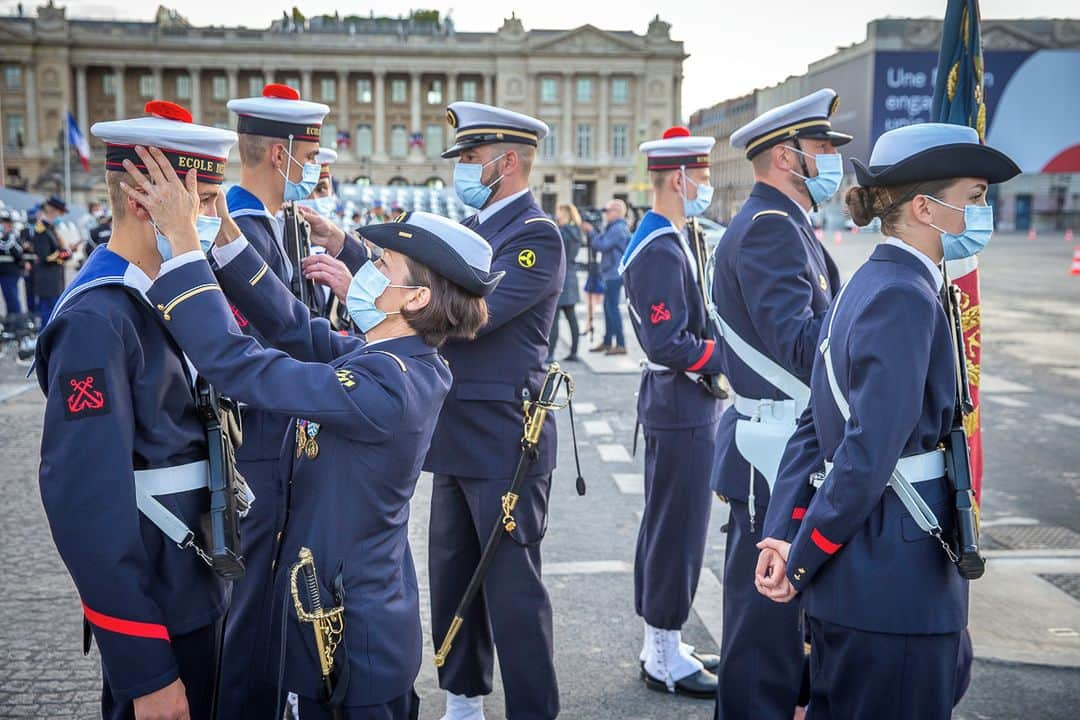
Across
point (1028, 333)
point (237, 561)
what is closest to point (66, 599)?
point (237, 561)

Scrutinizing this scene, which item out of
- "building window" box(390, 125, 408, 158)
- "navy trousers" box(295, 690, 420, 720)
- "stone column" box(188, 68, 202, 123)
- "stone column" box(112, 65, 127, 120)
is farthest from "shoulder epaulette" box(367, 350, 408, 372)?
"stone column" box(112, 65, 127, 120)

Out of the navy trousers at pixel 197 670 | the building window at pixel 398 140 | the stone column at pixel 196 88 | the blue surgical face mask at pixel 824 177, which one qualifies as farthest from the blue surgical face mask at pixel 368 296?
the stone column at pixel 196 88

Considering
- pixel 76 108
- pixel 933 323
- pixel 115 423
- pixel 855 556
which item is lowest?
pixel 855 556

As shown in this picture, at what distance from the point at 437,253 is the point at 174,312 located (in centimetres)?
68

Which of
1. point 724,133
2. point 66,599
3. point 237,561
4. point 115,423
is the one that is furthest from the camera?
point 724,133

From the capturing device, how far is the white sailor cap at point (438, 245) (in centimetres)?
273

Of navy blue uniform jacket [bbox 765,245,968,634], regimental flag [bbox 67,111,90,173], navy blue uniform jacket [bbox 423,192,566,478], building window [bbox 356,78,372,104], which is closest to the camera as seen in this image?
navy blue uniform jacket [bbox 765,245,968,634]

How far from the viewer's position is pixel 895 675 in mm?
2678

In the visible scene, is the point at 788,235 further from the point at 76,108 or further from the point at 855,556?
the point at 76,108

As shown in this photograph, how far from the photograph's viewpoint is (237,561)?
2.61 m

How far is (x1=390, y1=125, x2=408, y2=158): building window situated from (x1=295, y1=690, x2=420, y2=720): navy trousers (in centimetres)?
10339

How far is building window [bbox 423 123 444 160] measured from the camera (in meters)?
103

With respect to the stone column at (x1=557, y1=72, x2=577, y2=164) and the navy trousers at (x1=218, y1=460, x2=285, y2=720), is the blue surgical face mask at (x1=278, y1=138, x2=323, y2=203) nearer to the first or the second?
the navy trousers at (x1=218, y1=460, x2=285, y2=720)

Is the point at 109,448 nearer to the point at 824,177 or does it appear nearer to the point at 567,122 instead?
the point at 824,177
